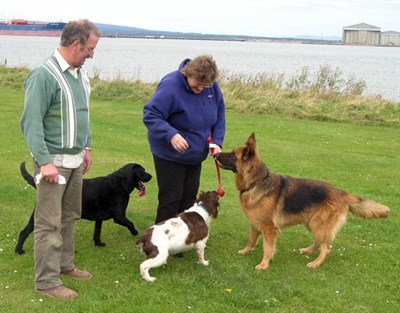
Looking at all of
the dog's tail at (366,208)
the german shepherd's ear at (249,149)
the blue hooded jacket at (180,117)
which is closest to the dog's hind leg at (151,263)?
the blue hooded jacket at (180,117)

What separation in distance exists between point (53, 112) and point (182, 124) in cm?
159

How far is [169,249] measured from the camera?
5.35 m

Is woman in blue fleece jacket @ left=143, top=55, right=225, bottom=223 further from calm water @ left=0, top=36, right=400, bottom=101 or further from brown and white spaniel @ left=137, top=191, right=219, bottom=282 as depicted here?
calm water @ left=0, top=36, right=400, bottom=101

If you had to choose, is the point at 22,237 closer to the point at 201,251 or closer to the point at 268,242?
the point at 201,251

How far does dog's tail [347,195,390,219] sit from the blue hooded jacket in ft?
6.16

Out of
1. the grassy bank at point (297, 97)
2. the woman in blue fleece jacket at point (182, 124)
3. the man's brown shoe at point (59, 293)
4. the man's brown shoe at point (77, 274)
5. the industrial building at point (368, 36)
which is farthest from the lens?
the industrial building at point (368, 36)

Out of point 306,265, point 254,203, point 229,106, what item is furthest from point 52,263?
point 229,106

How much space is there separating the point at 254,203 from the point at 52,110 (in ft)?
9.05

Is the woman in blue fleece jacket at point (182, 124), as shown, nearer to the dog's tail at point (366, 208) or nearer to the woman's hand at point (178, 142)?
the woman's hand at point (178, 142)

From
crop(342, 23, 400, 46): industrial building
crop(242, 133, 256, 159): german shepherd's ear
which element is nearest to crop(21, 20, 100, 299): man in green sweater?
crop(242, 133, 256, 159): german shepherd's ear

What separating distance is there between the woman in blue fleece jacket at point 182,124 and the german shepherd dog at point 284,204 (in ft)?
1.41

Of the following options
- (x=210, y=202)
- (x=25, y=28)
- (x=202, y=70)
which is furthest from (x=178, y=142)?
(x=25, y=28)

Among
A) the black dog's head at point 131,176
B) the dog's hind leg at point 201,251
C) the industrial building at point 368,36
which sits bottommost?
the dog's hind leg at point 201,251

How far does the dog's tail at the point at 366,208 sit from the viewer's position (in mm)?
5961
